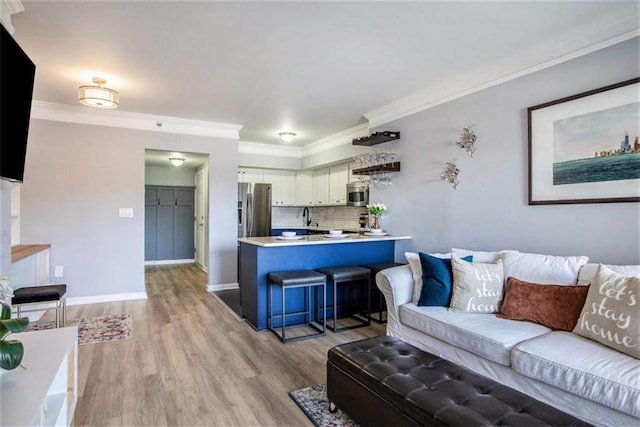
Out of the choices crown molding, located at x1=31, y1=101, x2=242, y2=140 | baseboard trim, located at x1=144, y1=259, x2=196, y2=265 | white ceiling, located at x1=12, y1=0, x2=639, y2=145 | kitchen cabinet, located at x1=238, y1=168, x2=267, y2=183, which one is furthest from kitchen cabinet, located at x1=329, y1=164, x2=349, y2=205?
baseboard trim, located at x1=144, y1=259, x2=196, y2=265

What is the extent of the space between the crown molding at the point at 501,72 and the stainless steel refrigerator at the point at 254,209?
2859mm

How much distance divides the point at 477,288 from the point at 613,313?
2.72 ft

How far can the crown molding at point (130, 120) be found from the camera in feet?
14.8

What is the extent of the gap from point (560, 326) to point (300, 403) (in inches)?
68.6

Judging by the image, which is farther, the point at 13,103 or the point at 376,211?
the point at 376,211

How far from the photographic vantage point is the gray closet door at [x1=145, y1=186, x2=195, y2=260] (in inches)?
328

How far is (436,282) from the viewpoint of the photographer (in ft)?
9.19


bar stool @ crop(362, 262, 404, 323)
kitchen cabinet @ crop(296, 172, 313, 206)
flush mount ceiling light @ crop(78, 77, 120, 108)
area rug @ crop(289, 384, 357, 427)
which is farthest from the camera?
kitchen cabinet @ crop(296, 172, 313, 206)

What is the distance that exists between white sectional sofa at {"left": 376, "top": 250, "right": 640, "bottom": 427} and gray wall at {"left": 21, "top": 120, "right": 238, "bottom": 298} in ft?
12.7

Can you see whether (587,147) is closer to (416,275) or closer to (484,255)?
(484,255)

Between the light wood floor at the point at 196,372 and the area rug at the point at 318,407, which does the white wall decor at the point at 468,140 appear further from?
the area rug at the point at 318,407

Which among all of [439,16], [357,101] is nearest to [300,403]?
[439,16]

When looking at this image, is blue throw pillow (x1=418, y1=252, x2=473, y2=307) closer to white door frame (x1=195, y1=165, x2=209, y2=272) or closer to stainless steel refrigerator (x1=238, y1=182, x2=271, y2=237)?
stainless steel refrigerator (x1=238, y1=182, x2=271, y2=237)

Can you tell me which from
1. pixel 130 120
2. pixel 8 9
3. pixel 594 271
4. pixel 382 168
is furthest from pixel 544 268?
pixel 130 120
